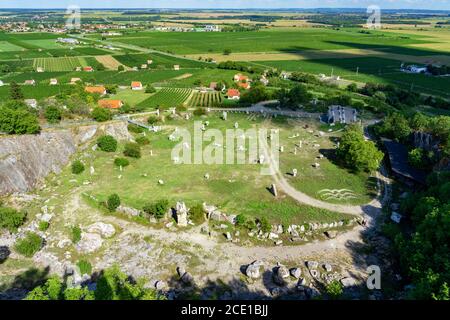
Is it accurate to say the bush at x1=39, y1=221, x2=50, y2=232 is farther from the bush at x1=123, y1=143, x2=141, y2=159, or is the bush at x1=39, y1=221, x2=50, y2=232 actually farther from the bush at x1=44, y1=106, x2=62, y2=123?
the bush at x1=44, y1=106, x2=62, y2=123

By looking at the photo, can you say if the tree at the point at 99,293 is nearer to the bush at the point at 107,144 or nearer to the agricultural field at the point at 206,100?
the bush at the point at 107,144

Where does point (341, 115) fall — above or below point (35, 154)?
above

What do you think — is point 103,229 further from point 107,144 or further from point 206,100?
point 206,100

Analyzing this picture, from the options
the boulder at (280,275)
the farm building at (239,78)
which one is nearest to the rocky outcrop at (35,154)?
the boulder at (280,275)

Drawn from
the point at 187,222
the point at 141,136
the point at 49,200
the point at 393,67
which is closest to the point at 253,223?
the point at 187,222

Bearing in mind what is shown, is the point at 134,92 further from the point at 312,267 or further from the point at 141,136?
the point at 312,267

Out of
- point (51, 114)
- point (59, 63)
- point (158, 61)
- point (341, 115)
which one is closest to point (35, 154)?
point (51, 114)
